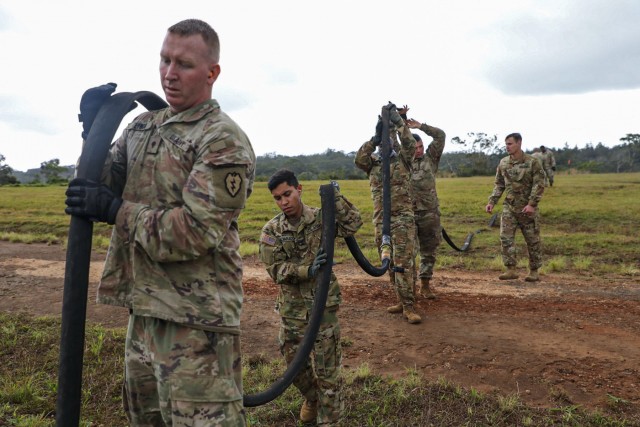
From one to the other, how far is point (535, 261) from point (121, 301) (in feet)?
26.4

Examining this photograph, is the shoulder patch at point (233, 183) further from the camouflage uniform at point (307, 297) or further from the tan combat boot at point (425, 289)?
the tan combat boot at point (425, 289)

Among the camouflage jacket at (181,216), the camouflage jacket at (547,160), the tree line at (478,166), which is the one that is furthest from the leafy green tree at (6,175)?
the camouflage jacket at (181,216)

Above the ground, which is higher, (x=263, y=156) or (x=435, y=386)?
(x=263, y=156)

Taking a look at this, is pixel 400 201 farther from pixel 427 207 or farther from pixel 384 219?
pixel 384 219

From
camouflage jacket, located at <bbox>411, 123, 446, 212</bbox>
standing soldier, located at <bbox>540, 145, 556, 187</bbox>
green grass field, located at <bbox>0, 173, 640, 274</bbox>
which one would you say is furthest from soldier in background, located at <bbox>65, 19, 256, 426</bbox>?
standing soldier, located at <bbox>540, 145, 556, 187</bbox>

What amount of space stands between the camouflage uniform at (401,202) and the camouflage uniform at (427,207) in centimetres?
80

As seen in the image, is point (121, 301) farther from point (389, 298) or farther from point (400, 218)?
point (389, 298)

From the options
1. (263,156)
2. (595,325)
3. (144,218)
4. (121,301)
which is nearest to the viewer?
(144,218)

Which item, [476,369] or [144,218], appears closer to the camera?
[144,218]

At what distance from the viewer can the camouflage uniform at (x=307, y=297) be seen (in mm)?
3926

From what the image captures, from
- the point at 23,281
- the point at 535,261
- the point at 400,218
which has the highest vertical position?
the point at 400,218

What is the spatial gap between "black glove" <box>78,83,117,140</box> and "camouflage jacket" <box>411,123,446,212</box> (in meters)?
6.04

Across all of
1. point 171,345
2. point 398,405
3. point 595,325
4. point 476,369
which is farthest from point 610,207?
point 171,345

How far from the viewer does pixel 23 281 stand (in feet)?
31.1
